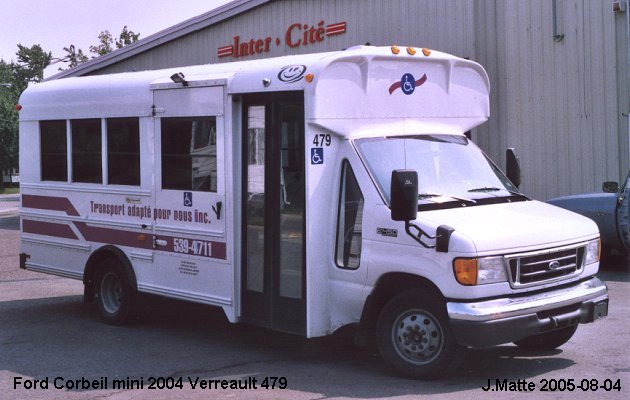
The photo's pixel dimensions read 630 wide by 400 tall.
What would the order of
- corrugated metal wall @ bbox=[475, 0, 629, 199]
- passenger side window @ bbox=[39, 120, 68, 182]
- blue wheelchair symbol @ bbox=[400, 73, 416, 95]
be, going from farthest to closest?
1. corrugated metal wall @ bbox=[475, 0, 629, 199]
2. passenger side window @ bbox=[39, 120, 68, 182]
3. blue wheelchair symbol @ bbox=[400, 73, 416, 95]

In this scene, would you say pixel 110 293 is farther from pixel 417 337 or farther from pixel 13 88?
pixel 13 88

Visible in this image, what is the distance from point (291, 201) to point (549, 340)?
2.62 metres

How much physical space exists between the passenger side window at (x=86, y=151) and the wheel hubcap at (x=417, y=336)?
4.52m

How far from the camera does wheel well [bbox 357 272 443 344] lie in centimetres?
733

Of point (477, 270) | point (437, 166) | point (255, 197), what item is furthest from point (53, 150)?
point (477, 270)

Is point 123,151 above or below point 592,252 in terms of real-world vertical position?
above

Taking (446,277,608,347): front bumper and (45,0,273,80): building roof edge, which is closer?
(446,277,608,347): front bumper

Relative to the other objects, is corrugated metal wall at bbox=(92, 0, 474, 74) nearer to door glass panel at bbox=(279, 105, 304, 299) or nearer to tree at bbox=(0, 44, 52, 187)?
door glass panel at bbox=(279, 105, 304, 299)

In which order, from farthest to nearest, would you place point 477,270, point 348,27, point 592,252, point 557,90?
1. point 348,27
2. point 557,90
3. point 592,252
4. point 477,270

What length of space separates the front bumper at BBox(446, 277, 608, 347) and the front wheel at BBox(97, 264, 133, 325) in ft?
14.5

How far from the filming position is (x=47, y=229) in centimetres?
1120

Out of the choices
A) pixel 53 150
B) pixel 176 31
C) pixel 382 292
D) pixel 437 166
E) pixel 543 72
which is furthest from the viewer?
pixel 176 31

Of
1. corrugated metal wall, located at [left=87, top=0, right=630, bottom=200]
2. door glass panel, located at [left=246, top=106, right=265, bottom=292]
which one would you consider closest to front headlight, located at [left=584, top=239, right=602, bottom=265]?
door glass panel, located at [left=246, top=106, right=265, bottom=292]

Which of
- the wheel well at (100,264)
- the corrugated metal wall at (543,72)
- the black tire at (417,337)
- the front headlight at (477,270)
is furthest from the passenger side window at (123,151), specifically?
the corrugated metal wall at (543,72)
